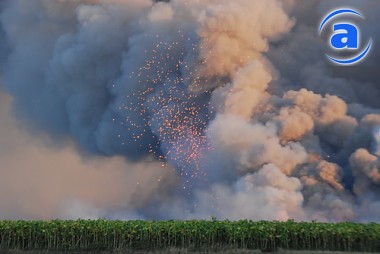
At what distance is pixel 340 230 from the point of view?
92.3ft

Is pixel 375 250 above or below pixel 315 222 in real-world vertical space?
below

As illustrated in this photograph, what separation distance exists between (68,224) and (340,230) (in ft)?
53.6

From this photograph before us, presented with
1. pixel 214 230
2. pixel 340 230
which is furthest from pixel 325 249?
pixel 214 230

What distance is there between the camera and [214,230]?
92.6ft

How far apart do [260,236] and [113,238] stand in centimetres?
881

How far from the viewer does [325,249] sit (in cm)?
2830

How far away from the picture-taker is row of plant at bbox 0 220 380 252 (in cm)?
2808

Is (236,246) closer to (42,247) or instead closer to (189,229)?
(189,229)

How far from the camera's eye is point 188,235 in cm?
2839

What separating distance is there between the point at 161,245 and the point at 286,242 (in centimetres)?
741

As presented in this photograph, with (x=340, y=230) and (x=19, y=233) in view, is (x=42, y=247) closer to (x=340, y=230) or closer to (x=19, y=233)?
(x=19, y=233)

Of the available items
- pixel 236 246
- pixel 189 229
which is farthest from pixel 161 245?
pixel 236 246

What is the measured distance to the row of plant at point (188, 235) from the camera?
28.1 metres

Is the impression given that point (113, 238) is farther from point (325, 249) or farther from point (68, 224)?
point (325, 249)
